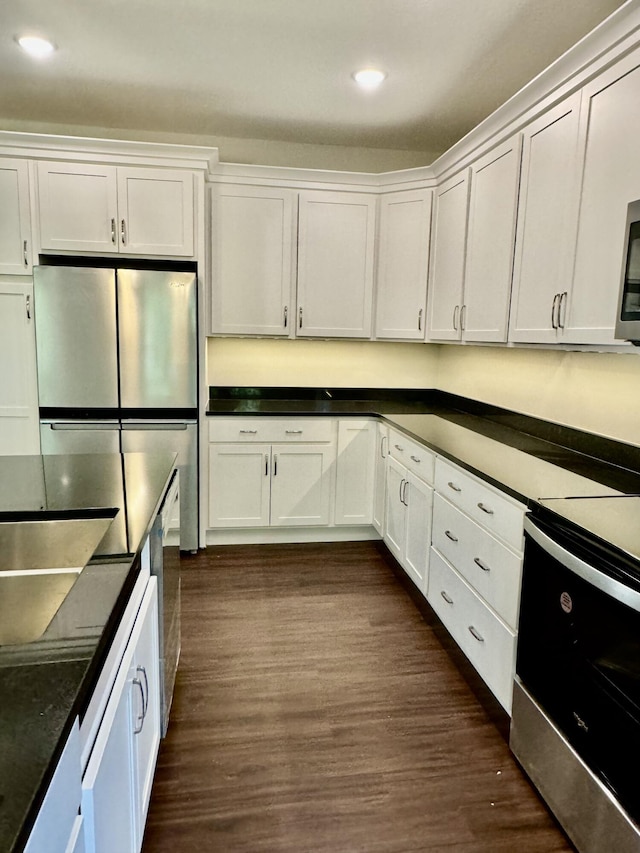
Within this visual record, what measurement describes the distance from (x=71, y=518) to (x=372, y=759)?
124 centimetres

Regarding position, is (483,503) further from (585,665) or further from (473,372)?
(473,372)

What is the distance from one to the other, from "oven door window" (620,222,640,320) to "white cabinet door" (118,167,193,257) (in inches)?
93.1

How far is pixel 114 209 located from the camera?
320 centimetres

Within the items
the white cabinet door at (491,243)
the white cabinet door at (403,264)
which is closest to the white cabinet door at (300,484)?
the white cabinet door at (403,264)

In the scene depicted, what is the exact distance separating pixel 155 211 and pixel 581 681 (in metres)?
3.03

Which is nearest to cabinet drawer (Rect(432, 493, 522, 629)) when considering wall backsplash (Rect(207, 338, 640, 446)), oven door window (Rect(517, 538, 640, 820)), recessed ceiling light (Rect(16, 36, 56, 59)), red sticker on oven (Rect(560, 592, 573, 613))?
oven door window (Rect(517, 538, 640, 820))

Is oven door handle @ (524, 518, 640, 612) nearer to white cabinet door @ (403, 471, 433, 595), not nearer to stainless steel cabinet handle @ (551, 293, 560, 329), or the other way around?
stainless steel cabinet handle @ (551, 293, 560, 329)

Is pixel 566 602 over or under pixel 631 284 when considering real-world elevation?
under

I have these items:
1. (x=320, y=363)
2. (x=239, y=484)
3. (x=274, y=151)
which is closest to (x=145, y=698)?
(x=239, y=484)

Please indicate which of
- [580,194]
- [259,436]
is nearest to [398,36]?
[580,194]

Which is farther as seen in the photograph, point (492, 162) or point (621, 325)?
point (492, 162)

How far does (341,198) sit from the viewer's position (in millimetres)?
3615

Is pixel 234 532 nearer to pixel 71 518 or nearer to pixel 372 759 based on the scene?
pixel 372 759

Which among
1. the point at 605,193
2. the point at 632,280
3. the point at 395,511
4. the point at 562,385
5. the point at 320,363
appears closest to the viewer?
the point at 632,280
